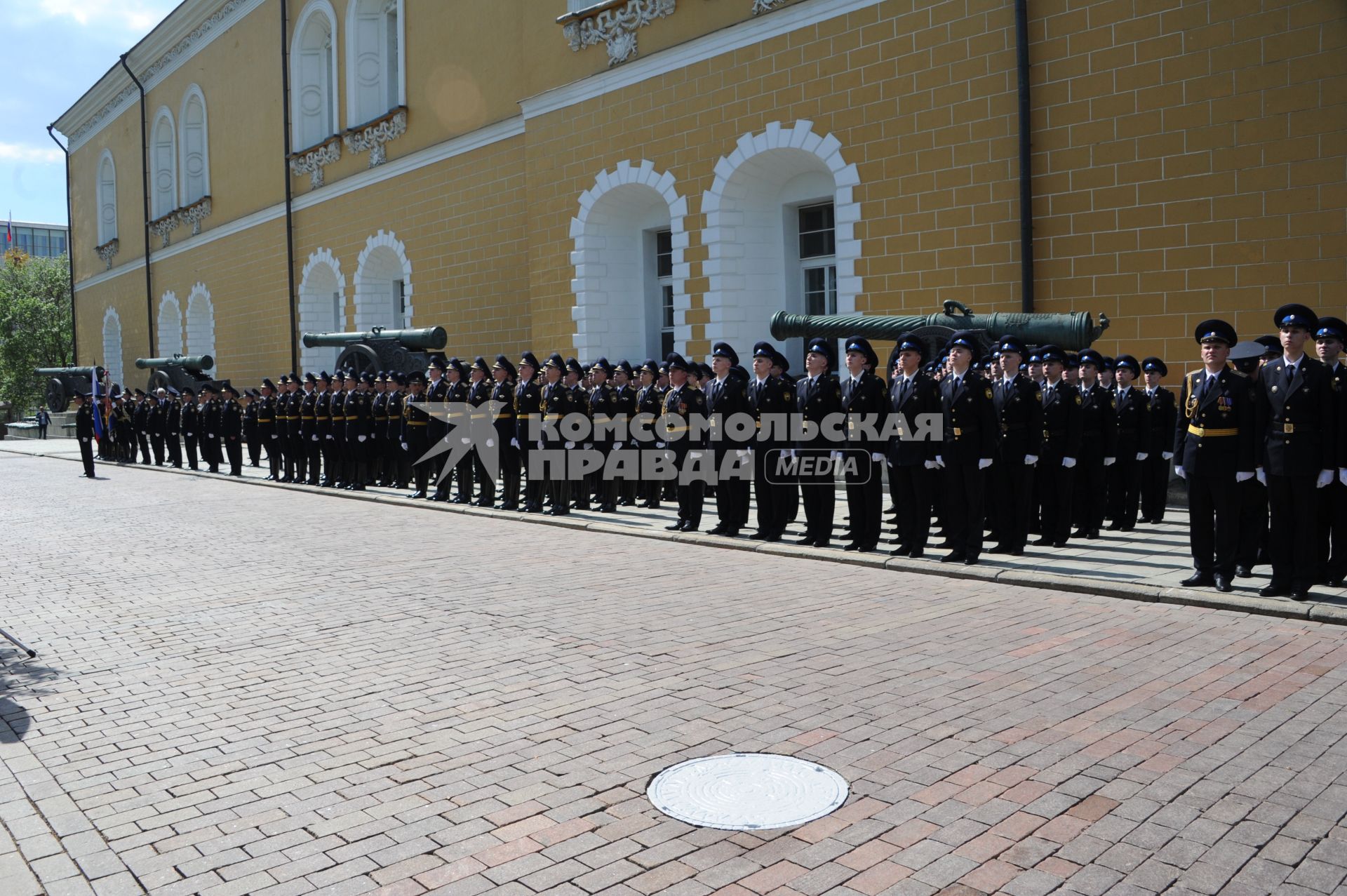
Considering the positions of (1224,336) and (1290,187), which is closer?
(1224,336)

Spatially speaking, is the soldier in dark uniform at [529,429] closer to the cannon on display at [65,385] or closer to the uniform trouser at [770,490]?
the uniform trouser at [770,490]

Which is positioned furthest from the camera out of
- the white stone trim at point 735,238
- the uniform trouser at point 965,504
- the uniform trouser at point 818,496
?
the white stone trim at point 735,238

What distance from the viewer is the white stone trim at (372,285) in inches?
995

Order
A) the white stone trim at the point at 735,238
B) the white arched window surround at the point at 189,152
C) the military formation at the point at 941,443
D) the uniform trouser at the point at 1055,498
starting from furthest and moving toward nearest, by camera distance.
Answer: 1. the white arched window surround at the point at 189,152
2. the white stone trim at the point at 735,238
3. the uniform trouser at the point at 1055,498
4. the military formation at the point at 941,443

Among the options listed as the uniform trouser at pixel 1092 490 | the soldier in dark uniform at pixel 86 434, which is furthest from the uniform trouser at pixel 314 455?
the uniform trouser at pixel 1092 490

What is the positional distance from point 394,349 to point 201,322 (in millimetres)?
18094

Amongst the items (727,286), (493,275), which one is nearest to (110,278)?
(493,275)

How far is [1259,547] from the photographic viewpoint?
28.5 ft

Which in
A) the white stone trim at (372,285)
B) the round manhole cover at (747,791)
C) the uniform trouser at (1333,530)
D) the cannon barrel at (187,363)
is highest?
the white stone trim at (372,285)

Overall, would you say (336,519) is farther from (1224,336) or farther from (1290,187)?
(1290,187)

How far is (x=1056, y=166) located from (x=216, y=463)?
59.7 feet

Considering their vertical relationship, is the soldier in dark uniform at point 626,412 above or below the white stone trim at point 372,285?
below

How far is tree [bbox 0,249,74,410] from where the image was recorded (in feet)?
169

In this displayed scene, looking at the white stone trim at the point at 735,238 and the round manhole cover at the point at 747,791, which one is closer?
the round manhole cover at the point at 747,791
